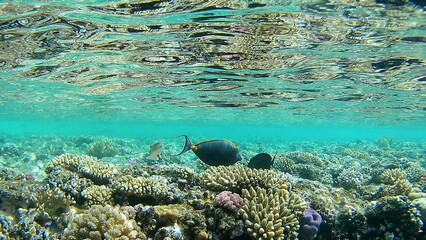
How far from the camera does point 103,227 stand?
365cm

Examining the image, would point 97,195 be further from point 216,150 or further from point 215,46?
point 215,46

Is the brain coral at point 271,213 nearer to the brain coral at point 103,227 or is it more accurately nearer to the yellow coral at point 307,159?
the brain coral at point 103,227

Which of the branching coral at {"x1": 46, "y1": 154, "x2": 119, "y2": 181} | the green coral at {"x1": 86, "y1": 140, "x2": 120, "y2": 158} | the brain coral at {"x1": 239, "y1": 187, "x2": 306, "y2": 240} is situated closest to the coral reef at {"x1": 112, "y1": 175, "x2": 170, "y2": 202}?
the branching coral at {"x1": 46, "y1": 154, "x2": 119, "y2": 181}

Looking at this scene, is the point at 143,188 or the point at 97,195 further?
the point at 97,195

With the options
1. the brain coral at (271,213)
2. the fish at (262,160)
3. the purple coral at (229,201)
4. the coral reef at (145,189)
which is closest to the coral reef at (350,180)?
the fish at (262,160)

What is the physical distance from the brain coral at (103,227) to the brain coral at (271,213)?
1.83m

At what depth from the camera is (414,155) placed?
2266 centimetres

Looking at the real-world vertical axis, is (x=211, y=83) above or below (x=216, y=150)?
below

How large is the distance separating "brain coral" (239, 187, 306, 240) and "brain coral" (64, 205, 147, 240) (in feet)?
5.99

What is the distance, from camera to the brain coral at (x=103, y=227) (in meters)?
3.56

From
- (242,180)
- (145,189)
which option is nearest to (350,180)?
(242,180)

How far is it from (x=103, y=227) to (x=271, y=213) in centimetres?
274

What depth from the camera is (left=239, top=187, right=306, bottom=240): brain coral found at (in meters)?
4.11

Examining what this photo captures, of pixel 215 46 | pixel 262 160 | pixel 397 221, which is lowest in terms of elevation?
pixel 397 221
